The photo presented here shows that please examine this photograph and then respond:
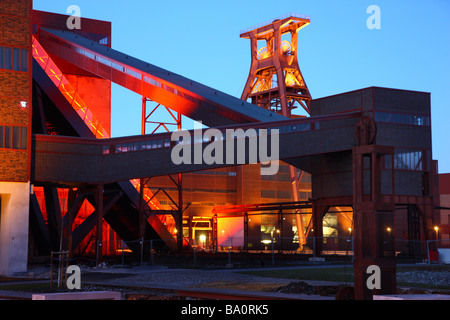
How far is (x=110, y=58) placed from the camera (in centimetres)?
5278

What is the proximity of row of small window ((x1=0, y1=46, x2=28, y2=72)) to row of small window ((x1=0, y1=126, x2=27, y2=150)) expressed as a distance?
3.55 metres

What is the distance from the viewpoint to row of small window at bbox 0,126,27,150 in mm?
36000

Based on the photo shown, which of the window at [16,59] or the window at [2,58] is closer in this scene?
the window at [2,58]

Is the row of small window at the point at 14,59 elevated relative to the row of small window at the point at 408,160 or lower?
elevated

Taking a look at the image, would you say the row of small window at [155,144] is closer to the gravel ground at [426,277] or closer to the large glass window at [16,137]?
the large glass window at [16,137]

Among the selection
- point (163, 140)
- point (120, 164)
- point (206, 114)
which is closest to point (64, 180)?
point (120, 164)

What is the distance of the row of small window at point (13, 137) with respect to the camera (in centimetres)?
3600

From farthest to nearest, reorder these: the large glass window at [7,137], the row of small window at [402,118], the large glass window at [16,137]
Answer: the row of small window at [402,118]
the large glass window at [16,137]
the large glass window at [7,137]

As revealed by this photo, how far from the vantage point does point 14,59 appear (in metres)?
36.6

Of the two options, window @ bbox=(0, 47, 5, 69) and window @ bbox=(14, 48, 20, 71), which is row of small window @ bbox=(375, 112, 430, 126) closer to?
window @ bbox=(14, 48, 20, 71)

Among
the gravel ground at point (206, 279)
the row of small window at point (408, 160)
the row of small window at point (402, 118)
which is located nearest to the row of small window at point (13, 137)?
the gravel ground at point (206, 279)

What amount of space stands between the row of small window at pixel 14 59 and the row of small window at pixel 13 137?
3.55m
